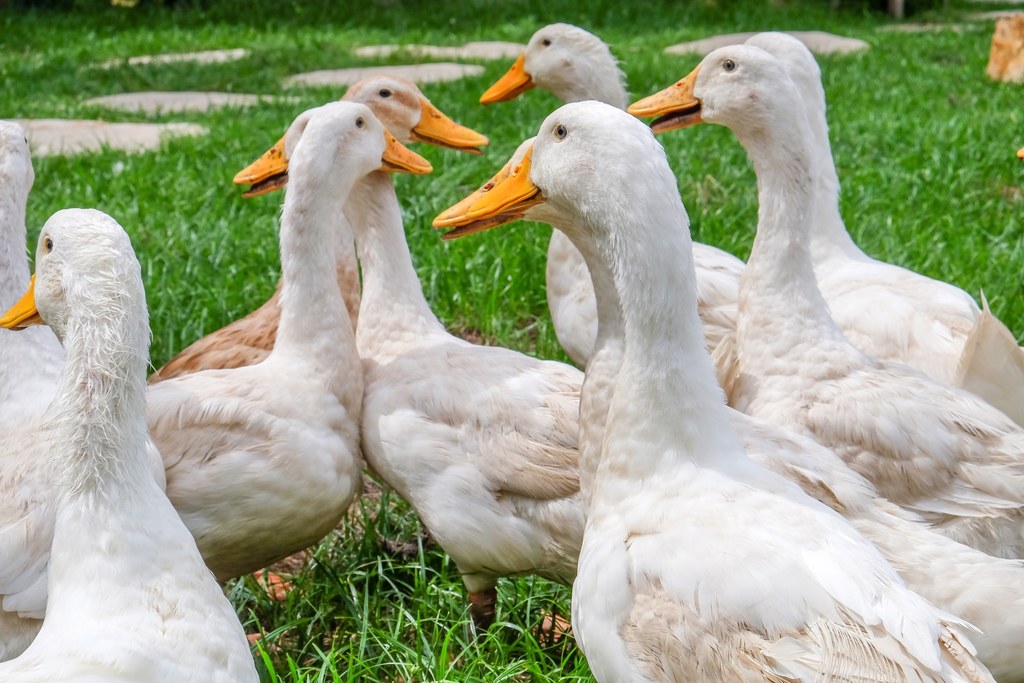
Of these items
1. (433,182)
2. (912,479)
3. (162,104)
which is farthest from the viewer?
(162,104)

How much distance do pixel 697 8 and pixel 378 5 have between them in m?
4.17

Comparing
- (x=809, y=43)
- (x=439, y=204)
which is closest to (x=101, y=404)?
(x=439, y=204)

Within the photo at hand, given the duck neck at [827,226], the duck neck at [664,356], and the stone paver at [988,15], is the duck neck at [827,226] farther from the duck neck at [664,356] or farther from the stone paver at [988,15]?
the stone paver at [988,15]

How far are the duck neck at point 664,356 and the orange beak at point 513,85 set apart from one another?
8.81 ft

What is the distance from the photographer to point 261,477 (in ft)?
10.3

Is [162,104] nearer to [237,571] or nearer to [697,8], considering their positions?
[237,571]

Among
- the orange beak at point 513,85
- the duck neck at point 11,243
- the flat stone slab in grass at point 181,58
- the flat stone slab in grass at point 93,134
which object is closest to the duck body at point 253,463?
the duck neck at point 11,243

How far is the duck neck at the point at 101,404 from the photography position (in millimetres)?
2383

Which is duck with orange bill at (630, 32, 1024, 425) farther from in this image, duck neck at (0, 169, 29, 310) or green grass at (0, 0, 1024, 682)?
duck neck at (0, 169, 29, 310)

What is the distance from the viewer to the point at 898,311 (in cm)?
377

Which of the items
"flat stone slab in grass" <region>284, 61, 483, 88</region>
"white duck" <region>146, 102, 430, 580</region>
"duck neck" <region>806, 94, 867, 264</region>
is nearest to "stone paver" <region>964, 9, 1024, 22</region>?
"flat stone slab in grass" <region>284, 61, 483, 88</region>

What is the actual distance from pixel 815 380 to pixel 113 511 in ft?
5.75

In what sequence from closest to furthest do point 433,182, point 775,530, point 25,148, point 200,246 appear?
point 775,530
point 25,148
point 200,246
point 433,182

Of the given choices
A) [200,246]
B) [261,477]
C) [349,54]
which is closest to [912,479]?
[261,477]
